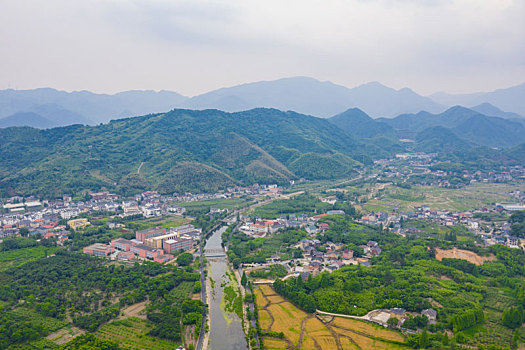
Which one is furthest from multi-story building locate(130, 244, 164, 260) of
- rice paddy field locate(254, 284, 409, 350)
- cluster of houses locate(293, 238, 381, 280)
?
rice paddy field locate(254, 284, 409, 350)

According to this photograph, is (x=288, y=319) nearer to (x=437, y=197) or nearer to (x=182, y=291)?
(x=182, y=291)

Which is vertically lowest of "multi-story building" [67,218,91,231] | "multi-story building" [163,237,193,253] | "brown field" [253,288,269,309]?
"brown field" [253,288,269,309]

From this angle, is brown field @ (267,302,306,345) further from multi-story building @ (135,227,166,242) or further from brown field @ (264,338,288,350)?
multi-story building @ (135,227,166,242)

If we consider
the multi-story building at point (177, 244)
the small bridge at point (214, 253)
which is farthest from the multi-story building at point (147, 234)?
the small bridge at point (214, 253)

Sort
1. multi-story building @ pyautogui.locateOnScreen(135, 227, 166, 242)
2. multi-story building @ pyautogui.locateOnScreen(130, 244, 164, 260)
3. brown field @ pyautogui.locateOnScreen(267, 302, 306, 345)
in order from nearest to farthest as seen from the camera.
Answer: brown field @ pyautogui.locateOnScreen(267, 302, 306, 345), multi-story building @ pyautogui.locateOnScreen(130, 244, 164, 260), multi-story building @ pyautogui.locateOnScreen(135, 227, 166, 242)

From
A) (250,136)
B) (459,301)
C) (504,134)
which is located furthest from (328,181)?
(504,134)

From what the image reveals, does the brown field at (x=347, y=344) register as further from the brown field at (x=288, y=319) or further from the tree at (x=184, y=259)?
the tree at (x=184, y=259)
